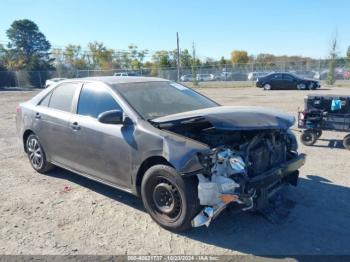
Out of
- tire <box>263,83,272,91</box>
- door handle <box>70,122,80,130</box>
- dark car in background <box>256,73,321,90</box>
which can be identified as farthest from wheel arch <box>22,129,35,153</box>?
tire <box>263,83,272,91</box>

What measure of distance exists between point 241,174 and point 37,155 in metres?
3.80

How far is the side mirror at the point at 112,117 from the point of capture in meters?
4.21

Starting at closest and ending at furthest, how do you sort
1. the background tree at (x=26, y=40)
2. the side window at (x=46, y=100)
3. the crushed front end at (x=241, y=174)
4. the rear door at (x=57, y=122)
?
1. the crushed front end at (x=241, y=174)
2. the rear door at (x=57, y=122)
3. the side window at (x=46, y=100)
4. the background tree at (x=26, y=40)

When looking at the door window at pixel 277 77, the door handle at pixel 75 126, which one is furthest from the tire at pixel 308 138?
the door window at pixel 277 77

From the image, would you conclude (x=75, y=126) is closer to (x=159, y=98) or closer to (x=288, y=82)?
(x=159, y=98)

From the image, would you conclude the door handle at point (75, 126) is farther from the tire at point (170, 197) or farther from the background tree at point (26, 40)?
the background tree at point (26, 40)

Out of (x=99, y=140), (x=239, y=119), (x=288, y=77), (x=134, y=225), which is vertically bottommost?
(x=134, y=225)

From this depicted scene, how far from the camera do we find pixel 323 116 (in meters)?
7.78

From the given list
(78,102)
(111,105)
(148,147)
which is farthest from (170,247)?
(78,102)

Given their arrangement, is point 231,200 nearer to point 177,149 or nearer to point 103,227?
point 177,149

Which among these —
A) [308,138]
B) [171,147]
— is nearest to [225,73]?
[308,138]

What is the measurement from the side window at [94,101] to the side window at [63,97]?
26 centimetres

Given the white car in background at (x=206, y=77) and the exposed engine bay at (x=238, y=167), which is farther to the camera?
the white car in background at (x=206, y=77)

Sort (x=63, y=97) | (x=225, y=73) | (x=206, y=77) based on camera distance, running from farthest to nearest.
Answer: (x=206, y=77)
(x=225, y=73)
(x=63, y=97)
